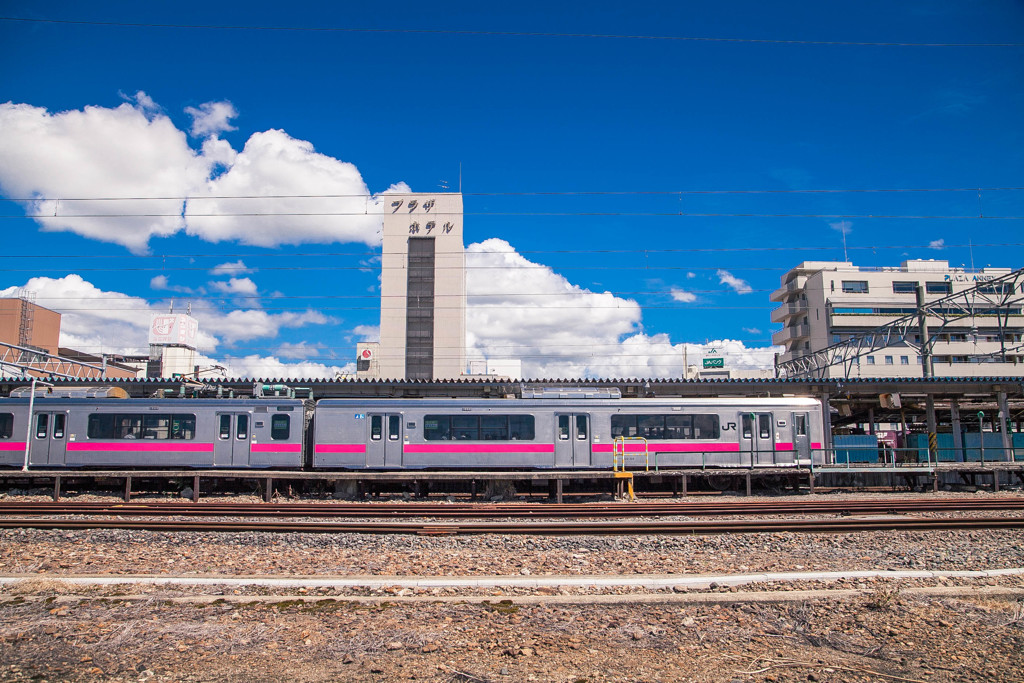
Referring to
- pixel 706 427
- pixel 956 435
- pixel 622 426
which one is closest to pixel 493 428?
pixel 622 426

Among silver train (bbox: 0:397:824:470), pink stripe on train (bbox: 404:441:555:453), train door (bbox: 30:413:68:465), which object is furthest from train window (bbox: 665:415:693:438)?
train door (bbox: 30:413:68:465)

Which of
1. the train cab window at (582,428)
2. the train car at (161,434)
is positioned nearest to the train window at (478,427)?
the train cab window at (582,428)

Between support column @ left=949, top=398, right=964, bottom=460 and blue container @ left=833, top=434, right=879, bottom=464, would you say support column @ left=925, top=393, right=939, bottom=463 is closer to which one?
support column @ left=949, top=398, right=964, bottom=460

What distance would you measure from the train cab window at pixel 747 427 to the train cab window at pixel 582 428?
4995mm

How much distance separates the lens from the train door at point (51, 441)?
19875mm

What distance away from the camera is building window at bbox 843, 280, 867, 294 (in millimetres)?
60656

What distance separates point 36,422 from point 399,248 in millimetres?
49929

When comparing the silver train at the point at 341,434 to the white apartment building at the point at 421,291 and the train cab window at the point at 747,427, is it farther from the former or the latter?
the white apartment building at the point at 421,291

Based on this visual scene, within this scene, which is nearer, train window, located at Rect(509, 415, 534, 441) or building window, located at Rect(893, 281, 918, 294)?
train window, located at Rect(509, 415, 534, 441)

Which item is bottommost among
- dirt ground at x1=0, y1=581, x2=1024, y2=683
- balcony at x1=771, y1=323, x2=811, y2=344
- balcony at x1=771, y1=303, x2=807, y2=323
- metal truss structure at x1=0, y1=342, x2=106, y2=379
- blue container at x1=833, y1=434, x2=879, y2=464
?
dirt ground at x1=0, y1=581, x2=1024, y2=683

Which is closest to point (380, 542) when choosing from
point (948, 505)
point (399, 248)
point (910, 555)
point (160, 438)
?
point (910, 555)

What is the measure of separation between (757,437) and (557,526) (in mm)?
9960

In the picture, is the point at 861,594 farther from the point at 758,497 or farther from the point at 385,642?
the point at 758,497

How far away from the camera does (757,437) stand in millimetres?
20547
